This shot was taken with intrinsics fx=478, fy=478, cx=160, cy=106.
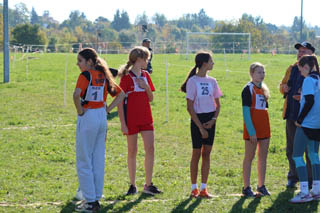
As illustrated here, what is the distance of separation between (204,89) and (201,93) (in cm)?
6

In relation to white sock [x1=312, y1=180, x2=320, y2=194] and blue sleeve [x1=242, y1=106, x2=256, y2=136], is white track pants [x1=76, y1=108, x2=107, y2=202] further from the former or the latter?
white sock [x1=312, y1=180, x2=320, y2=194]

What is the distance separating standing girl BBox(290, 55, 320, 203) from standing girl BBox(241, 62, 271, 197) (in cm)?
40

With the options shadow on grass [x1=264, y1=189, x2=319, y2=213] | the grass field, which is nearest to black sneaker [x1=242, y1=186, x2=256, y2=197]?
the grass field

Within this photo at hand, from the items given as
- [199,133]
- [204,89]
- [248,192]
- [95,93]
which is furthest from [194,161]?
[95,93]

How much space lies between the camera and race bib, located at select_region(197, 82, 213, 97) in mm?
5480

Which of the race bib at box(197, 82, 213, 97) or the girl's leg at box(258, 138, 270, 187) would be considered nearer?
the race bib at box(197, 82, 213, 97)

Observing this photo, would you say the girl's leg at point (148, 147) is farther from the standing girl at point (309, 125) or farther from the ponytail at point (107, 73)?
the standing girl at point (309, 125)

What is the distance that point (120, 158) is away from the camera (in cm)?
782

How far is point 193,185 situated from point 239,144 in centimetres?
352

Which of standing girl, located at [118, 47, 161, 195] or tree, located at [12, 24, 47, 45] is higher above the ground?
tree, located at [12, 24, 47, 45]

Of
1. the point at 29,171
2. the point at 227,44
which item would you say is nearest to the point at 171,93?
the point at 29,171

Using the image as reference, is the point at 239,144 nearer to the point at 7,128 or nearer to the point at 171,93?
the point at 7,128

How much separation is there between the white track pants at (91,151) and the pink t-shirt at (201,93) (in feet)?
3.52

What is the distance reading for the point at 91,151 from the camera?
511cm
